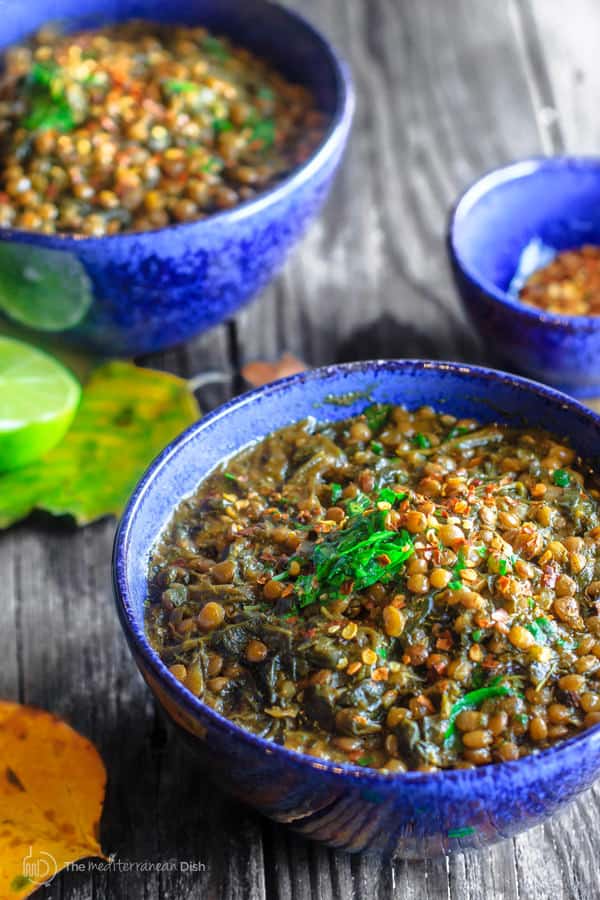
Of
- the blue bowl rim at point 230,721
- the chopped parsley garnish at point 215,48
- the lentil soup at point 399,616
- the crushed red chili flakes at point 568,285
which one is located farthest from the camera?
the chopped parsley garnish at point 215,48

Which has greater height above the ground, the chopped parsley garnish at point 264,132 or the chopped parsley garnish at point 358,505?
the chopped parsley garnish at point 264,132

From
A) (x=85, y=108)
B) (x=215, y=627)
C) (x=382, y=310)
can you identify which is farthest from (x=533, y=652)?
(x=85, y=108)

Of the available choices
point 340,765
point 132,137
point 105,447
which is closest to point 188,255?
point 132,137

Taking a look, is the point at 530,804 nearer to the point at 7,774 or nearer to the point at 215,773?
the point at 215,773

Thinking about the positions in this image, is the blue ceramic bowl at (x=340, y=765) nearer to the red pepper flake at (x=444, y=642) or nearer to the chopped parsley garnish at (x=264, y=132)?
the red pepper flake at (x=444, y=642)

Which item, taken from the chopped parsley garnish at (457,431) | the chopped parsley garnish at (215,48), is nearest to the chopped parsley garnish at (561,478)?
the chopped parsley garnish at (457,431)

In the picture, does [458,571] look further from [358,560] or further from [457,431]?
[457,431]

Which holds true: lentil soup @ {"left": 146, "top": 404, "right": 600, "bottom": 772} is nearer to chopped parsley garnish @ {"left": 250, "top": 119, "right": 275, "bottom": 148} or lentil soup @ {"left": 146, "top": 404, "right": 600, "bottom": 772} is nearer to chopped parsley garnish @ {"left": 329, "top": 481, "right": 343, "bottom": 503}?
chopped parsley garnish @ {"left": 329, "top": 481, "right": 343, "bottom": 503}
